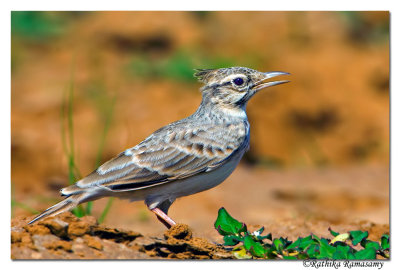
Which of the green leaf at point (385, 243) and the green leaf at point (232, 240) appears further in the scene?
the green leaf at point (385, 243)

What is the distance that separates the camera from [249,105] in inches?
420

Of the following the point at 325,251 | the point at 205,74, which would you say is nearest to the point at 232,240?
the point at 325,251

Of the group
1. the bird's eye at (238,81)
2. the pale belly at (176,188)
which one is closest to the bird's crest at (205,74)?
the bird's eye at (238,81)

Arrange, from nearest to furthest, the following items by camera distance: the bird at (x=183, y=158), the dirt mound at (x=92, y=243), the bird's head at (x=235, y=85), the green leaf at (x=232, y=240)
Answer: the dirt mound at (x=92, y=243), the bird at (x=183, y=158), the green leaf at (x=232, y=240), the bird's head at (x=235, y=85)

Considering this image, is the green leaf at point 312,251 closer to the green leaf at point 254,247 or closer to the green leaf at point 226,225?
the green leaf at point 254,247

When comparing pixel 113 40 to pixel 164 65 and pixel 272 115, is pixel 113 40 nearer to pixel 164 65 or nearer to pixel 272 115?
pixel 164 65

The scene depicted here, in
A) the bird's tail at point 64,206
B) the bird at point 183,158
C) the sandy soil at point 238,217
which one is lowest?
the sandy soil at point 238,217

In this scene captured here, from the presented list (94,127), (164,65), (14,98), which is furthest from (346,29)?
(14,98)

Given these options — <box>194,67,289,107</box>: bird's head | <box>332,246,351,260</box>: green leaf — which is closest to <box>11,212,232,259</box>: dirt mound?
<box>332,246,351,260</box>: green leaf

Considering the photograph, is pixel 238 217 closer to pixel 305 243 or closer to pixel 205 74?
pixel 205 74

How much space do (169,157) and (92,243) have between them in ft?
2.98

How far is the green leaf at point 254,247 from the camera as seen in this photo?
5156 mm

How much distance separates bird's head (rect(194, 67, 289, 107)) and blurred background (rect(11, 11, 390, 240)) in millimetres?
2738

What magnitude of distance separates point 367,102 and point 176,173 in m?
6.76
